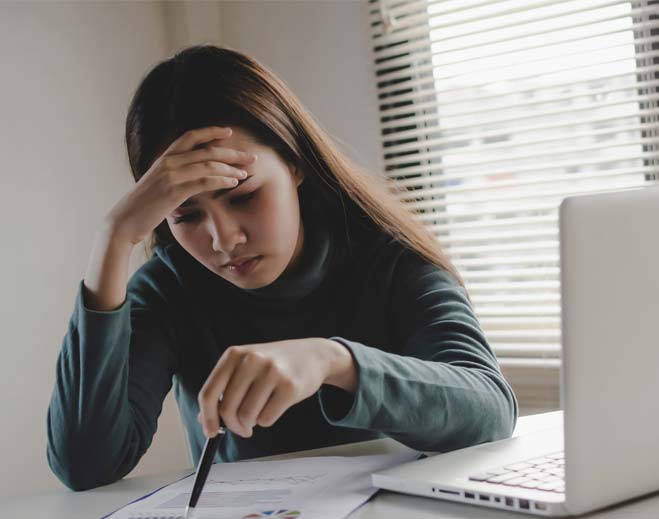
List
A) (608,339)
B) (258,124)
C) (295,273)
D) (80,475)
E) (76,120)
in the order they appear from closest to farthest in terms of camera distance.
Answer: (608,339)
(80,475)
(258,124)
(295,273)
(76,120)

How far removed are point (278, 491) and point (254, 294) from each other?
20.9 inches

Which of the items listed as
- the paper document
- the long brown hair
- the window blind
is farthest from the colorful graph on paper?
the window blind

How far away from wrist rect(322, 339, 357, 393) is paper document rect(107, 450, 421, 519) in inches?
4.2

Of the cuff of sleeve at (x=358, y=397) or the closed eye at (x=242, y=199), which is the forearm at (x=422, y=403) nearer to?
the cuff of sleeve at (x=358, y=397)

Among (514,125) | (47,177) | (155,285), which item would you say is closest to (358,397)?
(155,285)

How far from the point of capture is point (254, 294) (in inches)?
56.1

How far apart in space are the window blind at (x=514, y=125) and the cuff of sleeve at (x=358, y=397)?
1.28 meters

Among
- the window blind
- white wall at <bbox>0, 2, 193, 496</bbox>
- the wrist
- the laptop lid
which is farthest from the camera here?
white wall at <bbox>0, 2, 193, 496</bbox>

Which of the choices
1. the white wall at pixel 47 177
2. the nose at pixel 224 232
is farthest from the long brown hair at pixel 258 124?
the white wall at pixel 47 177

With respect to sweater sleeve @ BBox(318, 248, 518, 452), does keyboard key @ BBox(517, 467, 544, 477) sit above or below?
below

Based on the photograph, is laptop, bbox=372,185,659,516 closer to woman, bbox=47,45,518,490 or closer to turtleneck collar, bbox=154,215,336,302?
woman, bbox=47,45,518,490

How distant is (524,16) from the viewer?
2305 mm

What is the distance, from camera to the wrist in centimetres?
91

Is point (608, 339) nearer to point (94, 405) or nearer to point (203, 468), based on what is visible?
point (203, 468)
